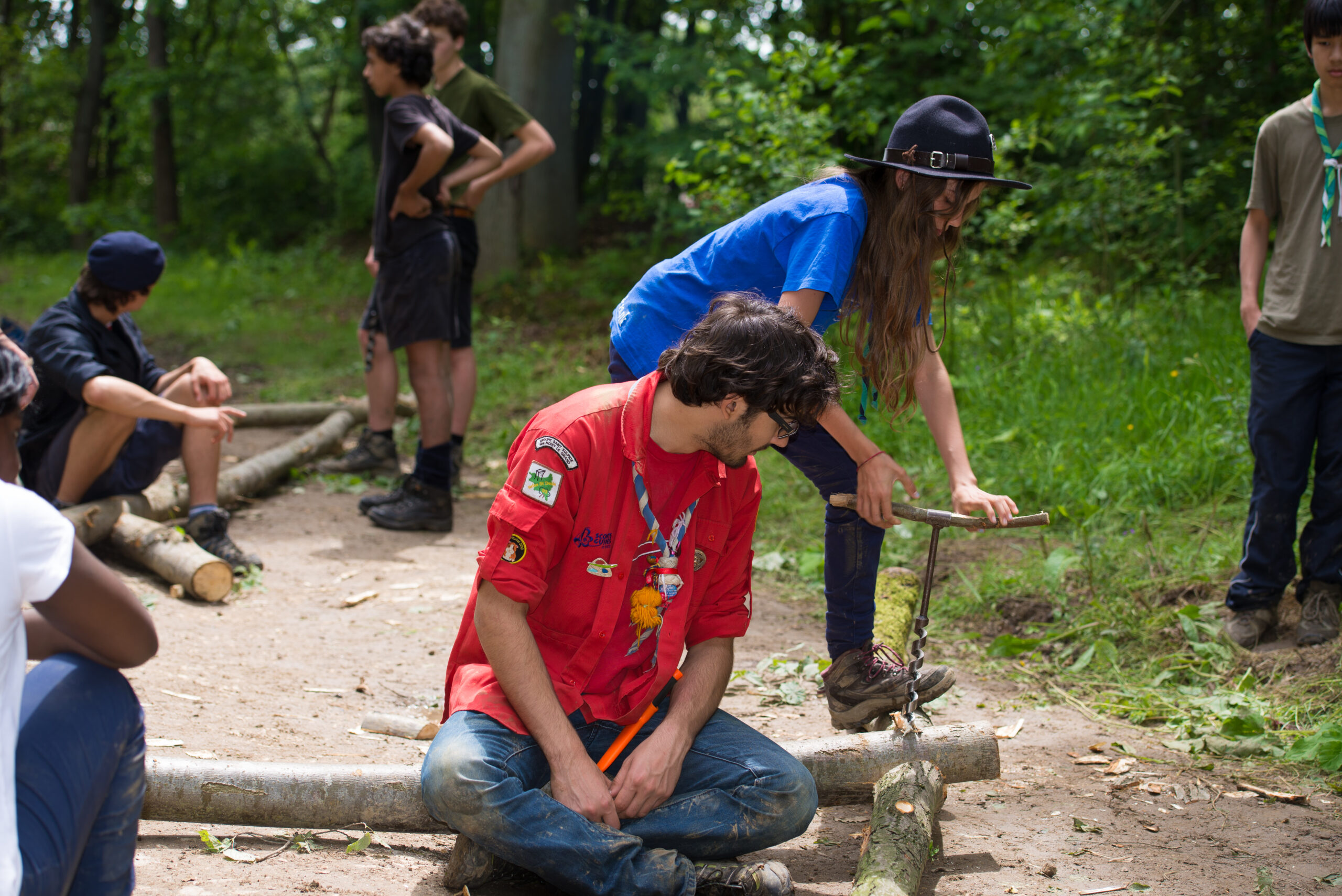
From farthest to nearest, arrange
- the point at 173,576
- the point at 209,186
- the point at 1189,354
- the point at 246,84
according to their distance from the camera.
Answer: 1. the point at 209,186
2. the point at 246,84
3. the point at 1189,354
4. the point at 173,576

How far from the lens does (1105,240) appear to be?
6922 mm

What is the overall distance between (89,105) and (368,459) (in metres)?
16.3

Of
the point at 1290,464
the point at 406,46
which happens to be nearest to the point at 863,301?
the point at 1290,464

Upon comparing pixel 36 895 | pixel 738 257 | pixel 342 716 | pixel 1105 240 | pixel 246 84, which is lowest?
pixel 342 716

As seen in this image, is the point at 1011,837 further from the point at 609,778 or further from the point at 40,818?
the point at 40,818

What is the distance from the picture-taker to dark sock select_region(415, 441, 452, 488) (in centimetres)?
533

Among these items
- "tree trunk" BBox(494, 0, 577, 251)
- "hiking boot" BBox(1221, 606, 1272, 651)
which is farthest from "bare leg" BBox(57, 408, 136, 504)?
"tree trunk" BBox(494, 0, 577, 251)

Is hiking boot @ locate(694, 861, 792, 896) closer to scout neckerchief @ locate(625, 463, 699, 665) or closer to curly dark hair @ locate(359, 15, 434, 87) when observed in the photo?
scout neckerchief @ locate(625, 463, 699, 665)

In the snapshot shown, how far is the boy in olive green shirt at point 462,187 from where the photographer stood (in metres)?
5.86

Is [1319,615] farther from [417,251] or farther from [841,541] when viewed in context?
[417,251]

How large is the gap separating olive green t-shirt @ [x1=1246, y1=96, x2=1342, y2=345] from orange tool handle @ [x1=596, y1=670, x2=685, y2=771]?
268 centimetres

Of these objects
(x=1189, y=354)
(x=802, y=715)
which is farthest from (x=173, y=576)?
(x=1189, y=354)

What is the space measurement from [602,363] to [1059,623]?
498 centimetres

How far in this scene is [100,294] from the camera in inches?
165
